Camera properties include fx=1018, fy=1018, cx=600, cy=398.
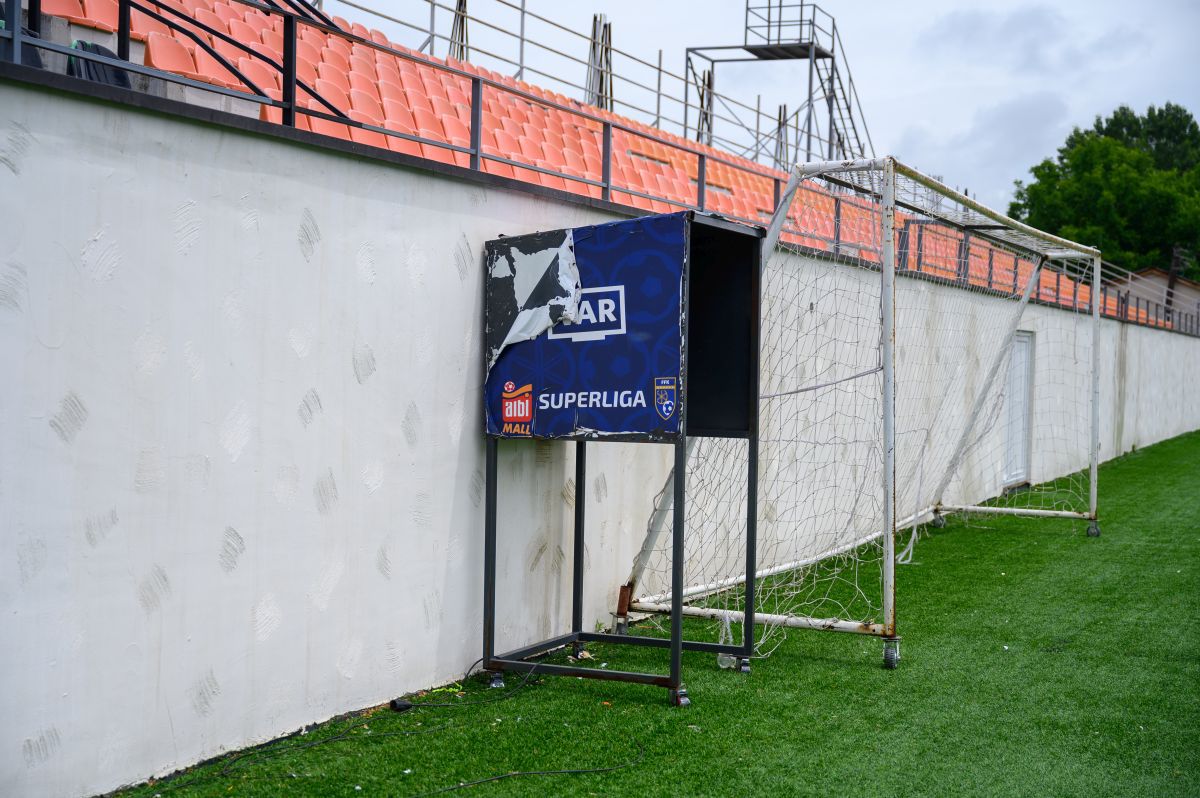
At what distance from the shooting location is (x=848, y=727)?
3.69m

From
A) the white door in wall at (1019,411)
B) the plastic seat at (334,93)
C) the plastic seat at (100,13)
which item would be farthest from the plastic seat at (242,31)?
the white door in wall at (1019,411)

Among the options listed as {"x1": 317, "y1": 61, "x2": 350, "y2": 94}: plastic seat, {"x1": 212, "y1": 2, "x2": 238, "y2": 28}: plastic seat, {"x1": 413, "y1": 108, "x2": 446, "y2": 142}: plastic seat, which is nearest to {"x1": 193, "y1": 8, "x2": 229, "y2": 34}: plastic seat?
{"x1": 212, "y1": 2, "x2": 238, "y2": 28}: plastic seat

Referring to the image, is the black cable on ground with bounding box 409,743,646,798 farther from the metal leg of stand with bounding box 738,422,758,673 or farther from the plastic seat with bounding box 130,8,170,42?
the plastic seat with bounding box 130,8,170,42

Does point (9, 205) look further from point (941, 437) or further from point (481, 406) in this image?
point (941, 437)

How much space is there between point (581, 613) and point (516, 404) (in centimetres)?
118

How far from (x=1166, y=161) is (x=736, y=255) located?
2261 inches

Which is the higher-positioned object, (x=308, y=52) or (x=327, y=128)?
(x=308, y=52)

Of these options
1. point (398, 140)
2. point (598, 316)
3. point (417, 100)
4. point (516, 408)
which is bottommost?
point (516, 408)

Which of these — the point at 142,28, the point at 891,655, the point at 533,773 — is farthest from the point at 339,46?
the point at 533,773

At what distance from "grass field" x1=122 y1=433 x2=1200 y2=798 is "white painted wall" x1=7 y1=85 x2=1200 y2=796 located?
0.26 m

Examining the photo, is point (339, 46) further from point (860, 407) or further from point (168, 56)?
point (860, 407)

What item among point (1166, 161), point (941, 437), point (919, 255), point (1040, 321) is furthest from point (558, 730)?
point (1166, 161)

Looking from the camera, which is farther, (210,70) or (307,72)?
(307,72)

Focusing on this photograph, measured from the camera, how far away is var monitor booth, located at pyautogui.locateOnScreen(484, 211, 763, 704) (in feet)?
12.2
